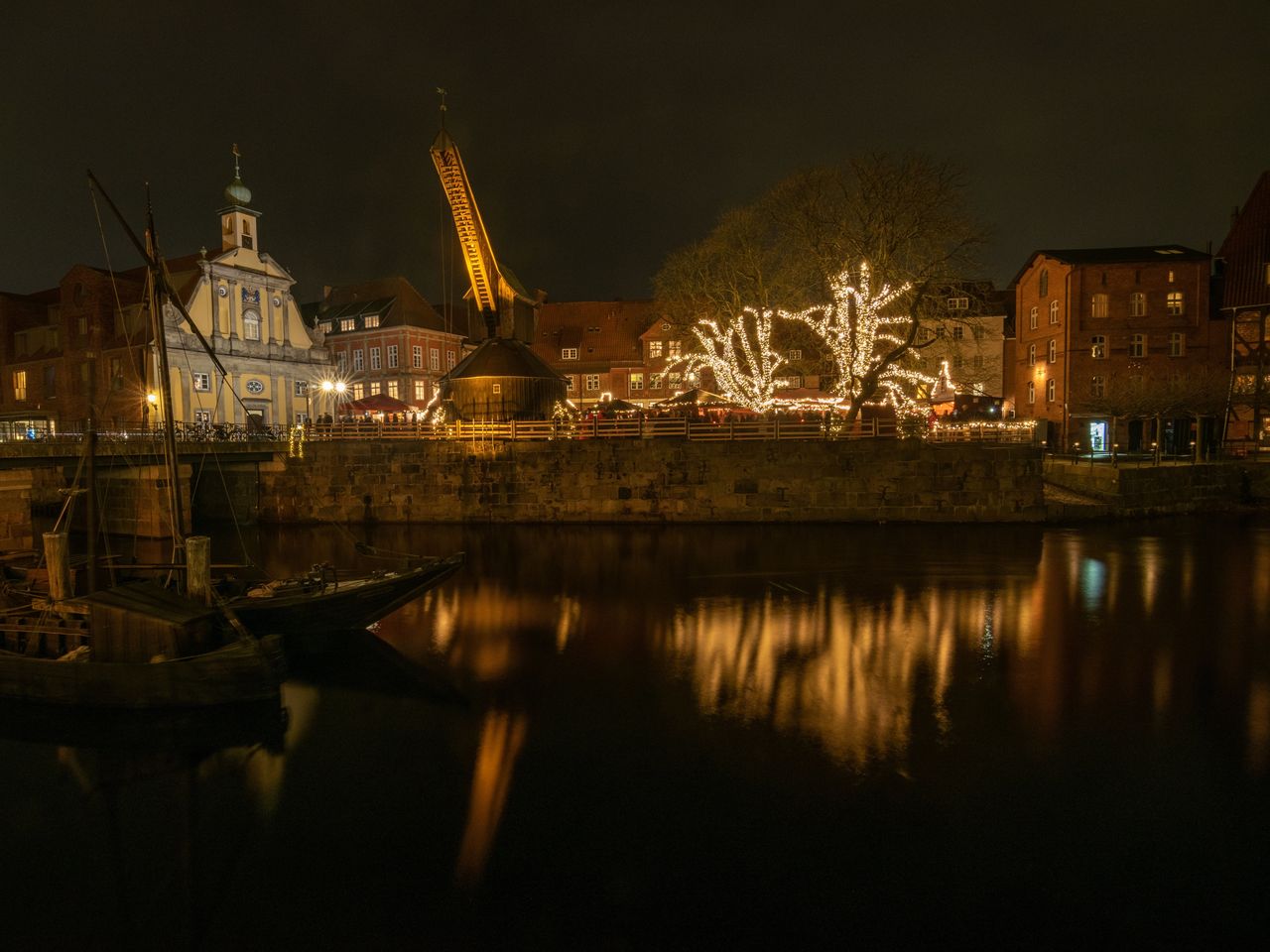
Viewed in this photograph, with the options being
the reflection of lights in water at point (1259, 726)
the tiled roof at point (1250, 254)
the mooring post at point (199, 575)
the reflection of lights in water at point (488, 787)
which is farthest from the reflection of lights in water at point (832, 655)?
the tiled roof at point (1250, 254)

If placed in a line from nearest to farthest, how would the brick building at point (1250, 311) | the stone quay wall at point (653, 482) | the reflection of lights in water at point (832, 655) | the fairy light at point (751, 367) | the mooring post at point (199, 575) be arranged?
the reflection of lights in water at point (832, 655)
the mooring post at point (199, 575)
the stone quay wall at point (653, 482)
the fairy light at point (751, 367)
the brick building at point (1250, 311)

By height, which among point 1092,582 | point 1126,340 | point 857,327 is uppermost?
point 1126,340

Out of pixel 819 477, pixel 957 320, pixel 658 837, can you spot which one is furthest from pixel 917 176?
pixel 658 837

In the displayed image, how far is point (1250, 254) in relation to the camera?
4188 cm

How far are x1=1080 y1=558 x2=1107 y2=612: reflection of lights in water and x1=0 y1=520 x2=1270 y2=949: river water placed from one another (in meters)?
0.98

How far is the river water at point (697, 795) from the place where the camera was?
663 cm

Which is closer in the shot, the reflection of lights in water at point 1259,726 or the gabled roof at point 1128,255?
the reflection of lights in water at point 1259,726

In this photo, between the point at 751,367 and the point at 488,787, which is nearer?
the point at 488,787

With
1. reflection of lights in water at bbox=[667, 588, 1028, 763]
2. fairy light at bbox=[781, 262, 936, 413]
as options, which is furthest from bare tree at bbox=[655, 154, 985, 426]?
reflection of lights in water at bbox=[667, 588, 1028, 763]

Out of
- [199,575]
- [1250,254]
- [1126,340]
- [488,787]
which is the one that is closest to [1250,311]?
[1250,254]

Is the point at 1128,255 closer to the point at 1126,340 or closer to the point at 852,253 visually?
the point at 1126,340

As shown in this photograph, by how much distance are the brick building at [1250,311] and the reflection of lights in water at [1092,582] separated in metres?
26.5

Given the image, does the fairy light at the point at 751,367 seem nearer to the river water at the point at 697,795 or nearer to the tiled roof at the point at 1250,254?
the river water at the point at 697,795

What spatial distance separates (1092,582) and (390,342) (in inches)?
1971
